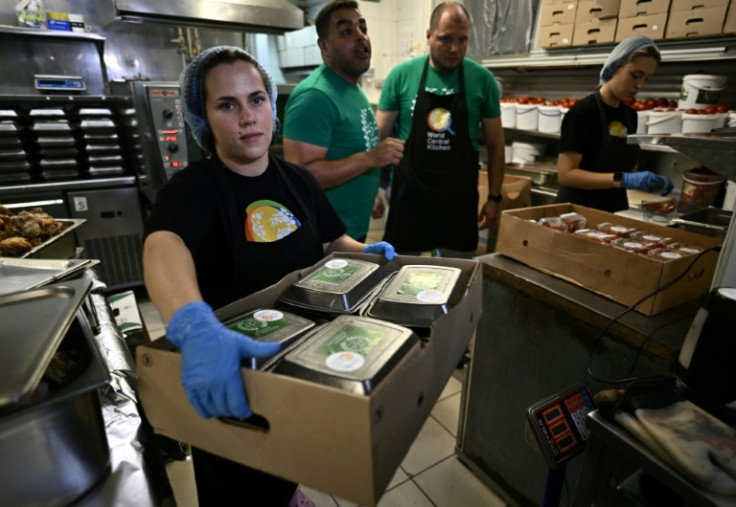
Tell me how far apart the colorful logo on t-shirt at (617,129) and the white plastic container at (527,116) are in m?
1.26

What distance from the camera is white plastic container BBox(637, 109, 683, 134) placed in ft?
7.80

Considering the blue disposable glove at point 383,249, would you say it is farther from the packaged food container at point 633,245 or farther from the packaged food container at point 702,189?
the packaged food container at point 702,189

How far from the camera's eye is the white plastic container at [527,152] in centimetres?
350

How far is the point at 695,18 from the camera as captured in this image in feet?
7.52

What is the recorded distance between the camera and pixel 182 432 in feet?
2.24

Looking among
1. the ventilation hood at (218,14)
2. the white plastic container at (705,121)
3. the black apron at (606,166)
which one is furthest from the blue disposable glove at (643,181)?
the ventilation hood at (218,14)

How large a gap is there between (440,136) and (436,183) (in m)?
0.24

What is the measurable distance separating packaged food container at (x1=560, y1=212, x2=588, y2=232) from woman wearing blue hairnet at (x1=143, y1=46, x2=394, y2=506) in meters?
0.79

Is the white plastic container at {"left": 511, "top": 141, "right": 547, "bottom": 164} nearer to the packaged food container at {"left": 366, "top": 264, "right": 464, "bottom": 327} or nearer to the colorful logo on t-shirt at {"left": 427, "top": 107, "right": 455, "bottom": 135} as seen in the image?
the colorful logo on t-shirt at {"left": 427, "top": 107, "right": 455, "bottom": 135}

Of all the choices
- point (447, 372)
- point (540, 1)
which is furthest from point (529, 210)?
point (540, 1)

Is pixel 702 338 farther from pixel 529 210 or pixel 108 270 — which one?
pixel 108 270

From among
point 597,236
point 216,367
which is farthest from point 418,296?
point 597,236

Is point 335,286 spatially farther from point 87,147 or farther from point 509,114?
point 509,114

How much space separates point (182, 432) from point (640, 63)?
2.22 m
